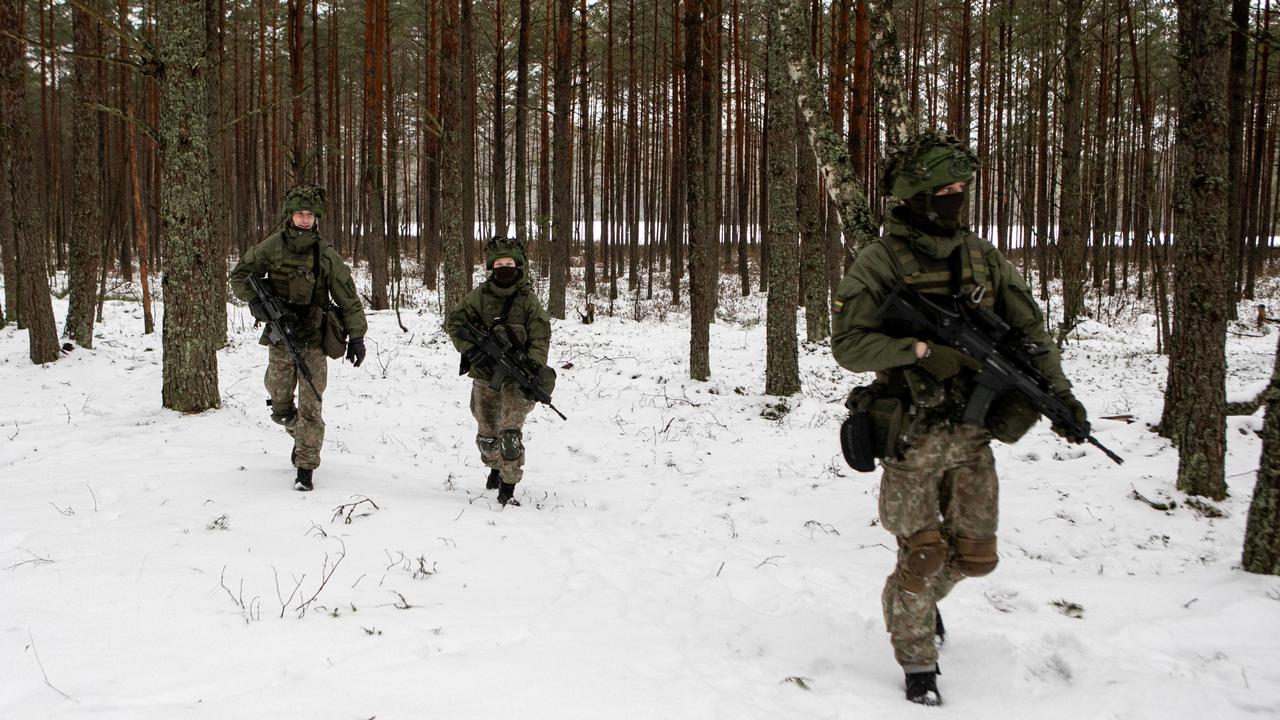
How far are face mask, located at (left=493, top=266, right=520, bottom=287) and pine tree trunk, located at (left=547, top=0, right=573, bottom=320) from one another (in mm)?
10384

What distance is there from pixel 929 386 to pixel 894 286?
447mm

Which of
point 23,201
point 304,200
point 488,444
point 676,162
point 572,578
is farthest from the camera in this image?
point 676,162

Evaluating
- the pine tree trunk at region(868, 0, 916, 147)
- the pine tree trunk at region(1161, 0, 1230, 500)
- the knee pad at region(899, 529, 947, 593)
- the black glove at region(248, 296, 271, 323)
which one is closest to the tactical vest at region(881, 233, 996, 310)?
the knee pad at region(899, 529, 947, 593)

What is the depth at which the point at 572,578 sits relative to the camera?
4.37m

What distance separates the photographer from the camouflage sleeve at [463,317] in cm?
557

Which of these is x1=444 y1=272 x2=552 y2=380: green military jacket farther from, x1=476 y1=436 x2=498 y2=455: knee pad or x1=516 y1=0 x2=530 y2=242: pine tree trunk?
x1=516 y1=0 x2=530 y2=242: pine tree trunk

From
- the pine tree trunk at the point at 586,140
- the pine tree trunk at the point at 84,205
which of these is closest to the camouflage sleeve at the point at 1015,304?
the pine tree trunk at the point at 84,205

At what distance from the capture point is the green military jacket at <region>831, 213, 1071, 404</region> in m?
2.94

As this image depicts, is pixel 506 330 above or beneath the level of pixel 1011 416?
above

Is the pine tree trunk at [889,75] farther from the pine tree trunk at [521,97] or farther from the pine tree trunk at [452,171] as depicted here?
the pine tree trunk at [521,97]

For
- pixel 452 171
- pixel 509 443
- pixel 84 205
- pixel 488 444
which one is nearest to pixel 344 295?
pixel 488 444

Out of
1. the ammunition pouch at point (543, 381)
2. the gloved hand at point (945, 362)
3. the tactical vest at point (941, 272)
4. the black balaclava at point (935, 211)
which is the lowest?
the ammunition pouch at point (543, 381)

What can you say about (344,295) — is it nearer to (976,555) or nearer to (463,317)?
(463,317)

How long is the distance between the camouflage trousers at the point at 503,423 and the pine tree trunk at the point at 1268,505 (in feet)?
15.3
